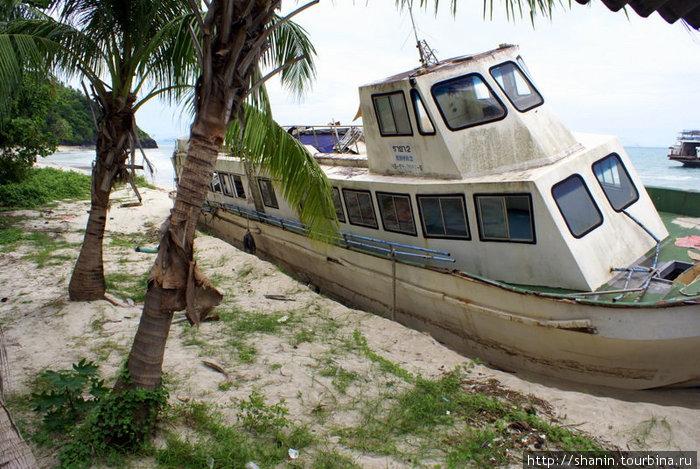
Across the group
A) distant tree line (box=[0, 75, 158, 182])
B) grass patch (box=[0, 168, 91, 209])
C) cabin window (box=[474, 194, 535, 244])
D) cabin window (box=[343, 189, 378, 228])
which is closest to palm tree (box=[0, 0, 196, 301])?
cabin window (box=[343, 189, 378, 228])

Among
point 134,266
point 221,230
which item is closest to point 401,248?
point 134,266

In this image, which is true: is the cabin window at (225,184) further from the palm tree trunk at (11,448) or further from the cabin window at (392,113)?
the palm tree trunk at (11,448)

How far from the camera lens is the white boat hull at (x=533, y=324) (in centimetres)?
614

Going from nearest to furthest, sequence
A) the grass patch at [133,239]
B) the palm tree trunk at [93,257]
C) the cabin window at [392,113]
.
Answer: the palm tree trunk at [93,257], the cabin window at [392,113], the grass patch at [133,239]

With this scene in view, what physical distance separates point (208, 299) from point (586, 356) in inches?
215

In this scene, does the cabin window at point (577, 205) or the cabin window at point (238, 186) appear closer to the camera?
the cabin window at point (577, 205)

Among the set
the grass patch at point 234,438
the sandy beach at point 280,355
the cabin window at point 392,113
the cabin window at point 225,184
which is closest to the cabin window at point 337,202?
the cabin window at point 392,113

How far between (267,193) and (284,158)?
6.13 metres

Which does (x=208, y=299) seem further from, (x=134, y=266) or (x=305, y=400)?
(x=134, y=266)

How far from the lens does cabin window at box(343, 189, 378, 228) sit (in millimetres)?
9633

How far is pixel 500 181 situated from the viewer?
735 centimetres

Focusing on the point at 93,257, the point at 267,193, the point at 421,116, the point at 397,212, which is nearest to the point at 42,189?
the point at 267,193

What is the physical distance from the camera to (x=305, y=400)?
233 inches

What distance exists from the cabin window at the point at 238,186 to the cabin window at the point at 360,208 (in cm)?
524
